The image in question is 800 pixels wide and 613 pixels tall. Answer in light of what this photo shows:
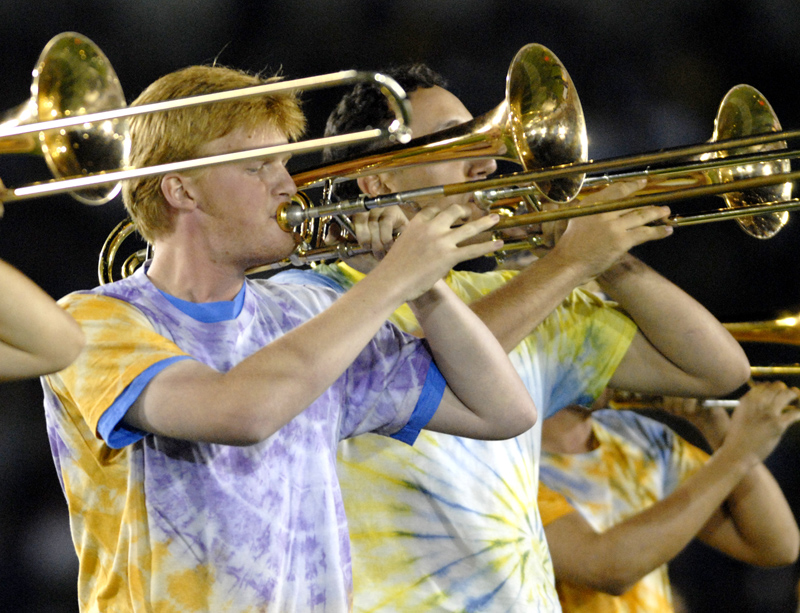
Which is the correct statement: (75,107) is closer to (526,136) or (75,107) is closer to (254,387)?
(254,387)

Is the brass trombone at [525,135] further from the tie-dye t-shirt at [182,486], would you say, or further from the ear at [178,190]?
the tie-dye t-shirt at [182,486]

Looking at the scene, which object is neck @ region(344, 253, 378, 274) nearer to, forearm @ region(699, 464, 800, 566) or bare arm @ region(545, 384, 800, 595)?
bare arm @ region(545, 384, 800, 595)

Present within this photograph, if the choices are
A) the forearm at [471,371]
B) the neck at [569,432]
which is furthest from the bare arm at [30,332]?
the neck at [569,432]

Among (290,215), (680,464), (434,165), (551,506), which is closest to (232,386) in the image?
(290,215)

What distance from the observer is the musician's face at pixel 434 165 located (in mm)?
2234

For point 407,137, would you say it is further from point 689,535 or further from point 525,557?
point 689,535

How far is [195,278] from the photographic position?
1608 mm

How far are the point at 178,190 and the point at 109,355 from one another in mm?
414

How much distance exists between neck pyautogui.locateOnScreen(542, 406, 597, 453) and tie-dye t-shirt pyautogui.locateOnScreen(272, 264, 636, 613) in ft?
1.98

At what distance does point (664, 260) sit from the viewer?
345cm

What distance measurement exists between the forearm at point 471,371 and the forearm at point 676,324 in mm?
577

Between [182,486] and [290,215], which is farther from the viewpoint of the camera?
[290,215]

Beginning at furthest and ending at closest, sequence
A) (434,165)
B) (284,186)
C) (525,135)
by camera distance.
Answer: (434,165) < (525,135) < (284,186)

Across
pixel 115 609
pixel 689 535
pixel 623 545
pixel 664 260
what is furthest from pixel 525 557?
pixel 664 260
